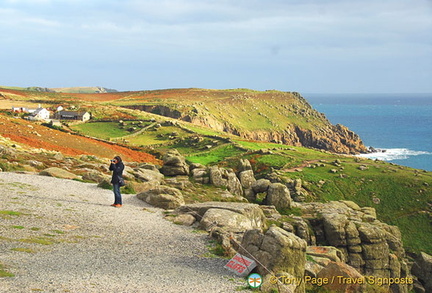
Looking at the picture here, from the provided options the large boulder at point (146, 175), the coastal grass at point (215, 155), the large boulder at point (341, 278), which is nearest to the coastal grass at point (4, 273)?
the large boulder at point (341, 278)

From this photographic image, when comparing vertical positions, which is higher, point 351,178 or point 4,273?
point 4,273

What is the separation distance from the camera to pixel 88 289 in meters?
13.8

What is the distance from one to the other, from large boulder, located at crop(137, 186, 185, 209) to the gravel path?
2.46ft

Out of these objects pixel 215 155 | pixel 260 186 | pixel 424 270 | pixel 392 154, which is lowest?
pixel 392 154

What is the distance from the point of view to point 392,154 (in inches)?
6156

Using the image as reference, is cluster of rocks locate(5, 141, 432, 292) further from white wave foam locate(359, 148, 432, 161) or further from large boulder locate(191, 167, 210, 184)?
white wave foam locate(359, 148, 432, 161)

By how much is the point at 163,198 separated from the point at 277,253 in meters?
13.4

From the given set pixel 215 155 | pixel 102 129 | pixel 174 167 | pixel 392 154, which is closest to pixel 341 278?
pixel 174 167

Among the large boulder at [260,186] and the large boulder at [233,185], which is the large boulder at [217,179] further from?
the large boulder at [260,186]

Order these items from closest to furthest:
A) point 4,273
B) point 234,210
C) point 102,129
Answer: point 4,273, point 234,210, point 102,129

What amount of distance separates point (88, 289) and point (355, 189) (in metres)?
58.5

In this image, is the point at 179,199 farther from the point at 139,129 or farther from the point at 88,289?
the point at 139,129

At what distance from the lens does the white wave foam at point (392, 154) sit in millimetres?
146387

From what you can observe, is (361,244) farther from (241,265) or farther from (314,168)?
(314,168)
